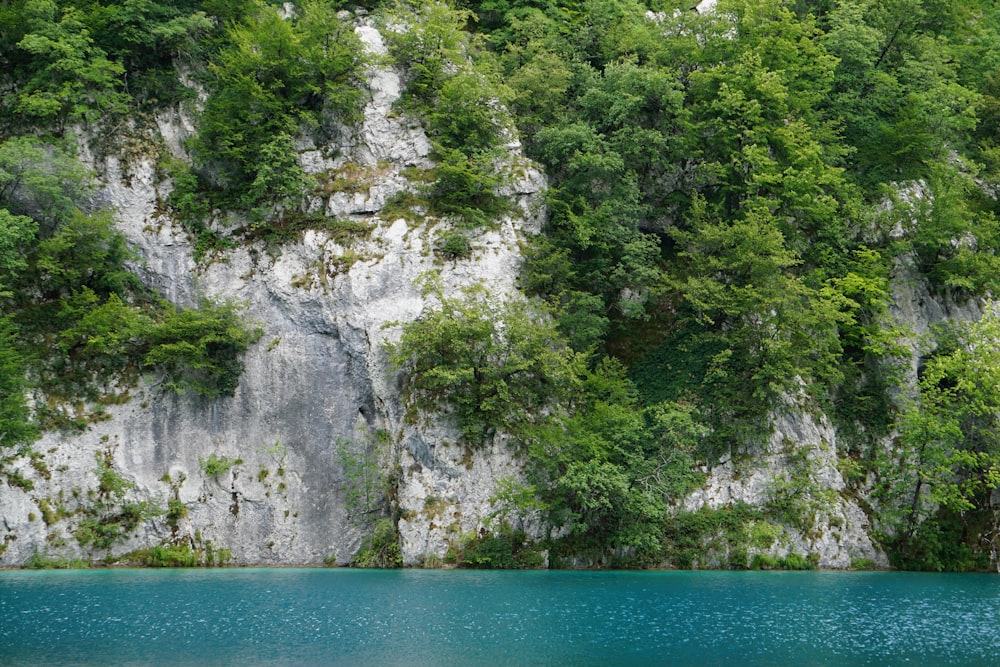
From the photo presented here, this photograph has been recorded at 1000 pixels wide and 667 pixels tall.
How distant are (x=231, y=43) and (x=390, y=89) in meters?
6.16

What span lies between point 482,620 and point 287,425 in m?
12.1

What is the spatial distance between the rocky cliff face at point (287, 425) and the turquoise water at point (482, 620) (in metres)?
2.76

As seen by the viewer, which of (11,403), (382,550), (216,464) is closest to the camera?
(11,403)

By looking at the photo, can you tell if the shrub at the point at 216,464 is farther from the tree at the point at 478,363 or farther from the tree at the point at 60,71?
the tree at the point at 60,71

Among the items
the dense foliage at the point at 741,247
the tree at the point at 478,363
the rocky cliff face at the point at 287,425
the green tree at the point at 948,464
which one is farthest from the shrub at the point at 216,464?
the green tree at the point at 948,464

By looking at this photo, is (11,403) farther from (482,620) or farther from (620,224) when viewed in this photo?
(620,224)

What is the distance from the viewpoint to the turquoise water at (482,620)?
36.8 ft

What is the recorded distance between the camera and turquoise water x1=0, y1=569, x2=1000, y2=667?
36.8ft

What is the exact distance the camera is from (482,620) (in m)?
13.6

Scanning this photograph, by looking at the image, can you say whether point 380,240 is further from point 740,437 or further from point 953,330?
point 953,330

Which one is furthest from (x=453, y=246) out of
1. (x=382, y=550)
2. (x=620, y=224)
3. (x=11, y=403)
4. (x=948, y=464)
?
(x=948, y=464)

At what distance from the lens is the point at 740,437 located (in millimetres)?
24062

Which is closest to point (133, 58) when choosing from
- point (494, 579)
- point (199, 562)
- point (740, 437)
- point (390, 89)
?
point (390, 89)

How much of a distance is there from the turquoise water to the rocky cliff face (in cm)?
276
